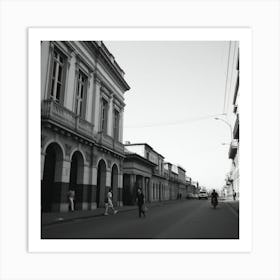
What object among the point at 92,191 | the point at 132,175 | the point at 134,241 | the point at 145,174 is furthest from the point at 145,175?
the point at 134,241

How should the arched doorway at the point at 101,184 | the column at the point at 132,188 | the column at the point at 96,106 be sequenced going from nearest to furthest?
1. the column at the point at 96,106
2. the arched doorway at the point at 101,184
3. the column at the point at 132,188

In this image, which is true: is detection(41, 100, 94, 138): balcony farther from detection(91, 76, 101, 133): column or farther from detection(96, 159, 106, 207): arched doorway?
detection(96, 159, 106, 207): arched doorway

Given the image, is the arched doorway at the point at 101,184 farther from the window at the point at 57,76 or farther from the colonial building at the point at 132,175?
the colonial building at the point at 132,175

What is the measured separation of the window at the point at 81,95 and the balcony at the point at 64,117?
36.9 inches

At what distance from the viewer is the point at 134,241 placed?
709 cm

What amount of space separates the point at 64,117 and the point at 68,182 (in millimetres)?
3777

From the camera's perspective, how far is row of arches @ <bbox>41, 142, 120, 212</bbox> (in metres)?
16.0

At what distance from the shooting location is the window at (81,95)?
19.3 metres

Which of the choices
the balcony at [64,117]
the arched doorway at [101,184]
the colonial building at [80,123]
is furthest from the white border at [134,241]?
the arched doorway at [101,184]
